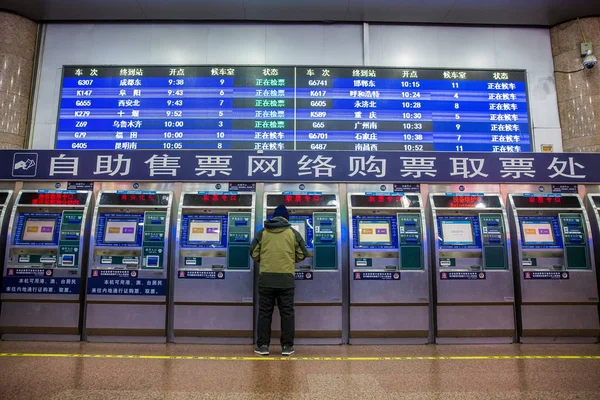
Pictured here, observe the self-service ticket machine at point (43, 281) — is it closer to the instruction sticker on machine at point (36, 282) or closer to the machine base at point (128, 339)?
the instruction sticker on machine at point (36, 282)

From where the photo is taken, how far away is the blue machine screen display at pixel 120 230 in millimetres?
4520

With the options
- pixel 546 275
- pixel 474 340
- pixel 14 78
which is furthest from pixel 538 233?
pixel 14 78

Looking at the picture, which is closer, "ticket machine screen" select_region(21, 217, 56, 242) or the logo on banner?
"ticket machine screen" select_region(21, 217, 56, 242)

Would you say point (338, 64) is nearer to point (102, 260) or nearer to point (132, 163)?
point (132, 163)

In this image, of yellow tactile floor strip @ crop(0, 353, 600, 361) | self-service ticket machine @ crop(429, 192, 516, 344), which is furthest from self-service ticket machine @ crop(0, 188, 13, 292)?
self-service ticket machine @ crop(429, 192, 516, 344)

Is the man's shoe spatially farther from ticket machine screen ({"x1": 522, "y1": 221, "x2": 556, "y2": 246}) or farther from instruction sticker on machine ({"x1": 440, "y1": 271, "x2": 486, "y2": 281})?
ticket machine screen ({"x1": 522, "y1": 221, "x2": 556, "y2": 246})

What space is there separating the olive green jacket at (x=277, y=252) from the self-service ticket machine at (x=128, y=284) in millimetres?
1220

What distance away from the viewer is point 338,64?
6820mm

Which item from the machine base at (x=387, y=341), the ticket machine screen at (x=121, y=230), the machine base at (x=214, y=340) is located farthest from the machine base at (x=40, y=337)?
the machine base at (x=387, y=341)

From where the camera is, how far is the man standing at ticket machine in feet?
13.1

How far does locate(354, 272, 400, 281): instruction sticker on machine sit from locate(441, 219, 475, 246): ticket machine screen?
0.73 m

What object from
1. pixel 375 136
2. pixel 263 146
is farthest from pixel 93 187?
pixel 375 136

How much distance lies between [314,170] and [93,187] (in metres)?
2.81

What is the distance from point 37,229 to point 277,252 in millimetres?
2972
